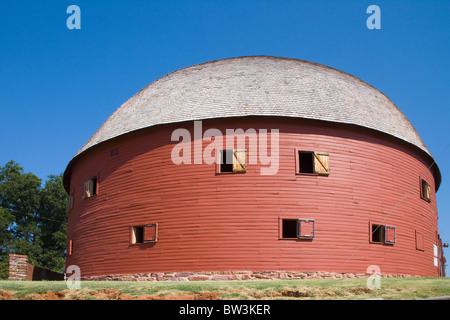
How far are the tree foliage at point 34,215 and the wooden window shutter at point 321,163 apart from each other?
30.8 metres

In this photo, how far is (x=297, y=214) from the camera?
18.9 m

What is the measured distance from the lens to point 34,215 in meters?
47.1

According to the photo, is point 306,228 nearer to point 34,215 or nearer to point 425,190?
point 425,190

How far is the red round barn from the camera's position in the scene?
1878 centimetres

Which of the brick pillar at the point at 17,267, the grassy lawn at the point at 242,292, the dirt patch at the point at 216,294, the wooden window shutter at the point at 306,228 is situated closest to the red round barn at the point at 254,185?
the wooden window shutter at the point at 306,228

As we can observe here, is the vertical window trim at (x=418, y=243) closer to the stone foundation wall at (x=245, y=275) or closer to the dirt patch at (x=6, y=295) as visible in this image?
the stone foundation wall at (x=245, y=275)

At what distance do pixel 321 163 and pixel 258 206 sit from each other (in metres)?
2.79

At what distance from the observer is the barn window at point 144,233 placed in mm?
19688

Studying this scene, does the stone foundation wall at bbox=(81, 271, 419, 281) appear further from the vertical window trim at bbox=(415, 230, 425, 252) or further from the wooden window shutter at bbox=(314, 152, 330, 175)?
the vertical window trim at bbox=(415, 230, 425, 252)

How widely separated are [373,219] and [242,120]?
19.4 ft

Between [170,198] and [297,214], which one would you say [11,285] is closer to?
[170,198]

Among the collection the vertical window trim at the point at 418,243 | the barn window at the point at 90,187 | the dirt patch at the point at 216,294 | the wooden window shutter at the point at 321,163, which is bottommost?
the dirt patch at the point at 216,294

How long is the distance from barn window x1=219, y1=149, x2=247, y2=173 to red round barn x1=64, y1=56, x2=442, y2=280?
42 millimetres

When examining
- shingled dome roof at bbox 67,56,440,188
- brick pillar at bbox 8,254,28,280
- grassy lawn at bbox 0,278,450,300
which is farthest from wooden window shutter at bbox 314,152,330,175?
brick pillar at bbox 8,254,28,280
